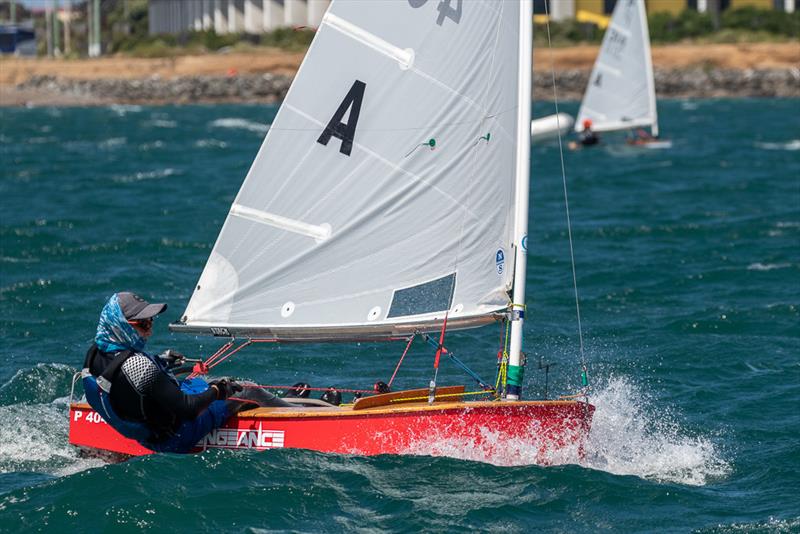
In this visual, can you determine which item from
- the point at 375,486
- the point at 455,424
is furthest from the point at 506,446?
the point at 375,486

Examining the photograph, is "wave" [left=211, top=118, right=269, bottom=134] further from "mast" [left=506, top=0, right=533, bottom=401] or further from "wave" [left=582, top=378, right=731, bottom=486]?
"mast" [left=506, top=0, right=533, bottom=401]

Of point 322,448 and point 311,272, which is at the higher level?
point 311,272

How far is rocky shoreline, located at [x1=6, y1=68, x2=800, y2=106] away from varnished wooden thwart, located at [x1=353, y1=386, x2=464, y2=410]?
55250 millimetres

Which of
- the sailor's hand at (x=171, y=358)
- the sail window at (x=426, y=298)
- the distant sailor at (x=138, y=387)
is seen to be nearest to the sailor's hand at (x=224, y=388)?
the distant sailor at (x=138, y=387)

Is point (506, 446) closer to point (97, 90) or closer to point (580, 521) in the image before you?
point (580, 521)

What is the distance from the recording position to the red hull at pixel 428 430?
880 cm

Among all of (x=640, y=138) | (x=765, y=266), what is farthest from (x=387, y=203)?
(x=640, y=138)

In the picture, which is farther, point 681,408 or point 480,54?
point 681,408

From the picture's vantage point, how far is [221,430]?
29.6 feet

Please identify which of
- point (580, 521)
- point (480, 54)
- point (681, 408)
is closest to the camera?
point (580, 521)

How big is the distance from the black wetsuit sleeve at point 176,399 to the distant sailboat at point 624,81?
28567 millimetres

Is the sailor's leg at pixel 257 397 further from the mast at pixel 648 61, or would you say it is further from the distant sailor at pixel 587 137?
the distant sailor at pixel 587 137

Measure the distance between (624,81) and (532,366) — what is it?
25.2m

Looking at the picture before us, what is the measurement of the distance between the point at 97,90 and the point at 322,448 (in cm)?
5912
